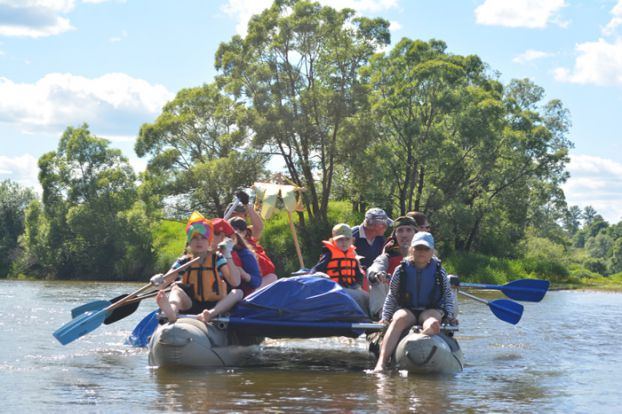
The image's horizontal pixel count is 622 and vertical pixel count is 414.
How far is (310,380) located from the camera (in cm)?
732

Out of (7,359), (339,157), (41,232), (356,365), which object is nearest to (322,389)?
(356,365)

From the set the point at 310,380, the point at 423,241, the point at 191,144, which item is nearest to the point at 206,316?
the point at 310,380

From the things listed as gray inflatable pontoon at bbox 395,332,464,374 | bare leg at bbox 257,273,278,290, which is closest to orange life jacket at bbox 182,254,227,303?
bare leg at bbox 257,273,278,290

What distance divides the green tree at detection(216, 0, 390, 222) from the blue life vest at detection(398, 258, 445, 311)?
20097mm

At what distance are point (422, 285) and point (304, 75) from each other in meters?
21.6

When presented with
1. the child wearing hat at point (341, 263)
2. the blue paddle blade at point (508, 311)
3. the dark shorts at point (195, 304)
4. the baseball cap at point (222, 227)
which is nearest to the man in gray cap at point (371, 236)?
the child wearing hat at point (341, 263)

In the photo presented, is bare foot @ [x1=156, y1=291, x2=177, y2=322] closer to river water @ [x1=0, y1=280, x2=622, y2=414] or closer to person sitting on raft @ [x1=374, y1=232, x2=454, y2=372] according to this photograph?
river water @ [x1=0, y1=280, x2=622, y2=414]

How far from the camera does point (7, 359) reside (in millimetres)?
8461

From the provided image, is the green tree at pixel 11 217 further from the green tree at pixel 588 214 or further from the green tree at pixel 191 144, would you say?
the green tree at pixel 588 214

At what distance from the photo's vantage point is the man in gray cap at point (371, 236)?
936cm

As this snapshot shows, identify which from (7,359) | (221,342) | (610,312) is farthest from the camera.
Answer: (610,312)

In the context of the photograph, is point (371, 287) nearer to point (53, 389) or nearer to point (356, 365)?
point (356, 365)

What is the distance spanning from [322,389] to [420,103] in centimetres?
2151

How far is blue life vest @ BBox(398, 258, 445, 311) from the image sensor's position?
7.27 metres
